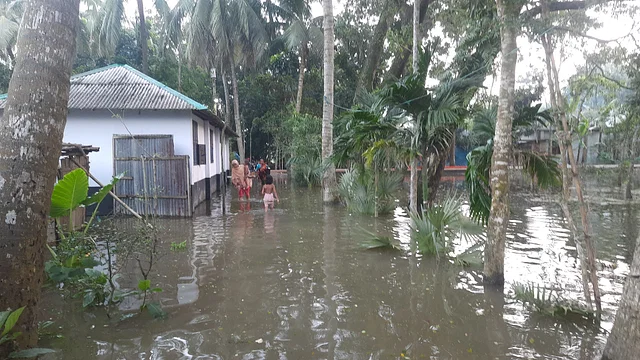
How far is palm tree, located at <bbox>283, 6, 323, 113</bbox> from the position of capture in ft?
71.2

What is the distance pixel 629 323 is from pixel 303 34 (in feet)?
68.3

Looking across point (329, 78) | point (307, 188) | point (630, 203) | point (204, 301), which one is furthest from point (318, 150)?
point (204, 301)

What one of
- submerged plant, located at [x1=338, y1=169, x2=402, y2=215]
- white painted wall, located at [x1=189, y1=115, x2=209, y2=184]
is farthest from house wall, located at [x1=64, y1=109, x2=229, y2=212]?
submerged plant, located at [x1=338, y1=169, x2=402, y2=215]

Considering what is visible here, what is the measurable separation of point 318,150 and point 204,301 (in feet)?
51.5

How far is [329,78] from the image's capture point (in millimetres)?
13281

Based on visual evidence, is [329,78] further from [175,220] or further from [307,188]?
[307,188]

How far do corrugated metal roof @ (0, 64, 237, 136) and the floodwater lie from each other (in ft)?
13.6

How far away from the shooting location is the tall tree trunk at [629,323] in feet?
10.6

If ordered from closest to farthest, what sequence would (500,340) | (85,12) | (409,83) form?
(500,340)
(409,83)
(85,12)

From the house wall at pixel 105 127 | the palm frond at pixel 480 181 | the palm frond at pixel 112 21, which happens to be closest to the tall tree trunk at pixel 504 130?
the palm frond at pixel 480 181

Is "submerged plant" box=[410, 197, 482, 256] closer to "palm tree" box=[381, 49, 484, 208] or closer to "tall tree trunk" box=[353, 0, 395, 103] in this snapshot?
"palm tree" box=[381, 49, 484, 208]

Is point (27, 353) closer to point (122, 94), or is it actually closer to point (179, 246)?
point (179, 246)

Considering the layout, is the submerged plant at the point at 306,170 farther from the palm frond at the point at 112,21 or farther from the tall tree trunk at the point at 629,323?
the tall tree trunk at the point at 629,323

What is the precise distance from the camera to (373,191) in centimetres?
1157
